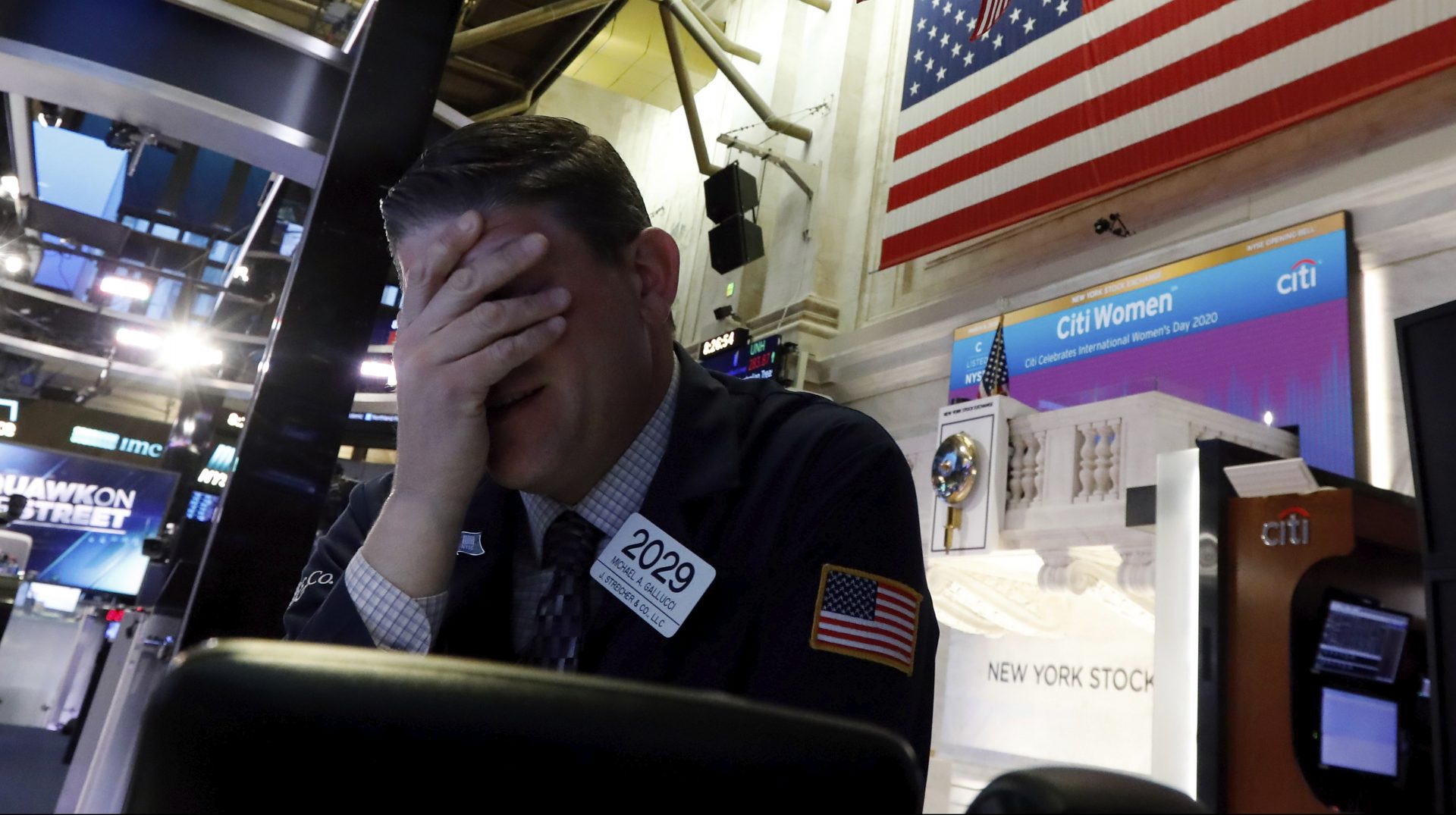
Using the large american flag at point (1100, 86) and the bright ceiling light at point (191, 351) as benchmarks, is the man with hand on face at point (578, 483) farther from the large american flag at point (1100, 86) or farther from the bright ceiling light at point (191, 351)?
the bright ceiling light at point (191, 351)

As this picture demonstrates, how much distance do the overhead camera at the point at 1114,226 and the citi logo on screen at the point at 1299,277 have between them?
1.44 meters

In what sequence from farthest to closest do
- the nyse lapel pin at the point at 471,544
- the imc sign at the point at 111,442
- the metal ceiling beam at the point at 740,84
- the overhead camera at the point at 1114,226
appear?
the imc sign at the point at 111,442, the metal ceiling beam at the point at 740,84, the overhead camera at the point at 1114,226, the nyse lapel pin at the point at 471,544

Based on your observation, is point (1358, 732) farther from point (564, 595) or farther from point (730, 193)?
point (730, 193)

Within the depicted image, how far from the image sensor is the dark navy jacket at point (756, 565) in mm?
1022

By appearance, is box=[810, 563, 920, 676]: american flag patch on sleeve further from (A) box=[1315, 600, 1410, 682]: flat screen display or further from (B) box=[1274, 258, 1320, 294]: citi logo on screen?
(B) box=[1274, 258, 1320, 294]: citi logo on screen

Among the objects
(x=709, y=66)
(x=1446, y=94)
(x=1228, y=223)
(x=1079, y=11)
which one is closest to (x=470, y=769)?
(x=1446, y=94)

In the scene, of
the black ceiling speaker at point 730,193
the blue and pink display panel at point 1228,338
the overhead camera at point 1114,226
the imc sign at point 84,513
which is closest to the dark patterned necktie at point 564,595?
the blue and pink display panel at point 1228,338

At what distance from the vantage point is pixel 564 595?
1.17m

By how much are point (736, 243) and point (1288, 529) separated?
6931 mm

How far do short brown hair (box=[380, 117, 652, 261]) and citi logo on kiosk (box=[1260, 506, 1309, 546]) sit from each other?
11.2 feet

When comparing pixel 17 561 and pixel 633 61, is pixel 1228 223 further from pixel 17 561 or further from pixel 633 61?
pixel 633 61

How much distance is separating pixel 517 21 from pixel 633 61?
10.4 ft

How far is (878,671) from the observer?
1003mm

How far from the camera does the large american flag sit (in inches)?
209
